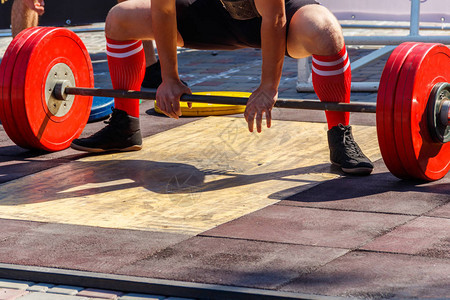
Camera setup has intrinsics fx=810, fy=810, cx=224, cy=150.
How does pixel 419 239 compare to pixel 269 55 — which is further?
pixel 269 55

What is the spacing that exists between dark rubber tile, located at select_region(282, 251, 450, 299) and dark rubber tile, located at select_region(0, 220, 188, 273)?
558 mm

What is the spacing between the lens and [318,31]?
10.8 ft

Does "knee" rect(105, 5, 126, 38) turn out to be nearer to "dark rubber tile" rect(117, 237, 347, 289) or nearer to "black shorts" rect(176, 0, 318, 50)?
"black shorts" rect(176, 0, 318, 50)

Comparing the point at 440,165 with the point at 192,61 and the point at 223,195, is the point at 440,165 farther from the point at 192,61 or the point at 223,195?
the point at 192,61

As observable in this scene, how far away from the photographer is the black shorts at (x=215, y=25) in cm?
350

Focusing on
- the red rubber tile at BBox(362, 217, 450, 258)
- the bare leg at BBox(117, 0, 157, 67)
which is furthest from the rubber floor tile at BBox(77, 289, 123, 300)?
the bare leg at BBox(117, 0, 157, 67)

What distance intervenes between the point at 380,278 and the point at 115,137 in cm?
200

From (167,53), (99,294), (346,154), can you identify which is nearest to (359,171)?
(346,154)

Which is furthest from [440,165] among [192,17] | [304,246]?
[192,17]

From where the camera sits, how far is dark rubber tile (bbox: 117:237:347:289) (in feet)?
7.50

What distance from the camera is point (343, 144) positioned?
3.50 meters

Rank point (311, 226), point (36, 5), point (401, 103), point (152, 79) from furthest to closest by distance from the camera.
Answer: point (152, 79), point (36, 5), point (401, 103), point (311, 226)

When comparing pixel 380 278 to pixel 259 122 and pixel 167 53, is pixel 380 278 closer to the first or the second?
pixel 259 122

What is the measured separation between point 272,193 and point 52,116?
1.33m
